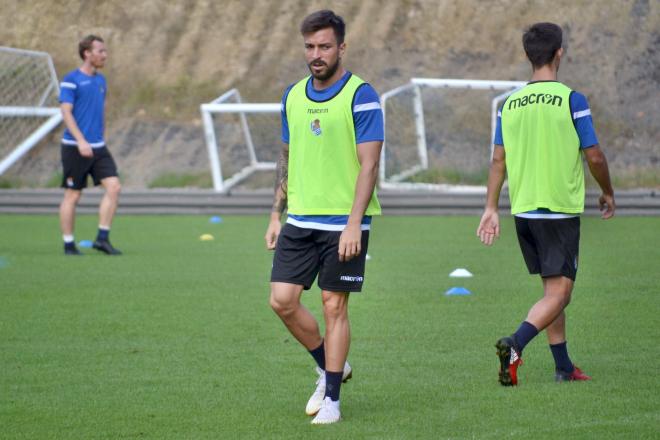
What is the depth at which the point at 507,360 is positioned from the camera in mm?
6457

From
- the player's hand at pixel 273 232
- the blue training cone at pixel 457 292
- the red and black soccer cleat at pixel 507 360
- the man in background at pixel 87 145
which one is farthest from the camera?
the man in background at pixel 87 145

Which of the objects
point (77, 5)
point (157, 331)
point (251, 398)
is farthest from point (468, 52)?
point (251, 398)

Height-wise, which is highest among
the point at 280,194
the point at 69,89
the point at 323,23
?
the point at 323,23

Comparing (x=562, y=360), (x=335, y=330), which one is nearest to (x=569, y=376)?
(x=562, y=360)

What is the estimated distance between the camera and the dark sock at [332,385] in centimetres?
587

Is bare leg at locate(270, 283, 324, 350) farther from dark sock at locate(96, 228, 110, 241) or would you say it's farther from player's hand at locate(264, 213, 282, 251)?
dark sock at locate(96, 228, 110, 241)

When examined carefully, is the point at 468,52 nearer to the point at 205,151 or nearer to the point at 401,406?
the point at 205,151

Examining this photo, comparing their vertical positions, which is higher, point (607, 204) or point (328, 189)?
point (328, 189)

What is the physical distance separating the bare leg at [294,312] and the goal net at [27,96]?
19997mm

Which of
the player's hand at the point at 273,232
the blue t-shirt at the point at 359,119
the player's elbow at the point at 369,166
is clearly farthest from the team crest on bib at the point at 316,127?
the player's hand at the point at 273,232

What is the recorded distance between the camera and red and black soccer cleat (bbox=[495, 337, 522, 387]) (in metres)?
6.44

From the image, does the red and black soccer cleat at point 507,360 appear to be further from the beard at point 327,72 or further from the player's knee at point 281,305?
the beard at point 327,72

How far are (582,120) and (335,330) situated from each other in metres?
1.77

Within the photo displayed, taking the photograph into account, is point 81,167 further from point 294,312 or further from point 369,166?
point 369,166
